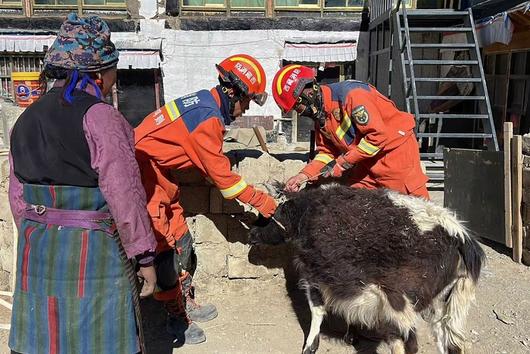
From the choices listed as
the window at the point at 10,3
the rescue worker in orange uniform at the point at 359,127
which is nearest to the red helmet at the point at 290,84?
the rescue worker in orange uniform at the point at 359,127

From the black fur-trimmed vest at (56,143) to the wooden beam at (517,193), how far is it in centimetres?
454

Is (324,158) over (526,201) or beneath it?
over

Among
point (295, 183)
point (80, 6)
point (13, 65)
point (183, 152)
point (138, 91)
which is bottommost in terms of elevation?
point (295, 183)

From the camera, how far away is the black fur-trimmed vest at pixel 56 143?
2.11 metres

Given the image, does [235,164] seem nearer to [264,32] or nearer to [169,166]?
[169,166]

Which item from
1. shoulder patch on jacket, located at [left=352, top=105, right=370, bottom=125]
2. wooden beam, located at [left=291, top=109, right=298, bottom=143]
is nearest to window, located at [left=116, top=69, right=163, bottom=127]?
wooden beam, located at [left=291, top=109, right=298, bottom=143]

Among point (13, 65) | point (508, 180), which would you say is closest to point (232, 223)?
point (508, 180)

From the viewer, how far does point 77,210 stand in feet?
7.23

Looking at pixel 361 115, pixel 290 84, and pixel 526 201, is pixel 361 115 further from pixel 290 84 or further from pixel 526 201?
pixel 526 201

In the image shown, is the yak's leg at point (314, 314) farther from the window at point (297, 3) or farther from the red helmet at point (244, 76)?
the window at point (297, 3)

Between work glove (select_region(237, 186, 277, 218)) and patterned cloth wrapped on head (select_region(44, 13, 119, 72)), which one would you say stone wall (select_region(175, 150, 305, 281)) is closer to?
work glove (select_region(237, 186, 277, 218))

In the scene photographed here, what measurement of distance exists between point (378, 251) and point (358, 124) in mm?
1058

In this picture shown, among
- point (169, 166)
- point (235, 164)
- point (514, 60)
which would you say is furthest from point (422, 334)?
point (514, 60)

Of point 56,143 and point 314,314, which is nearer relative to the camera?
point 56,143
